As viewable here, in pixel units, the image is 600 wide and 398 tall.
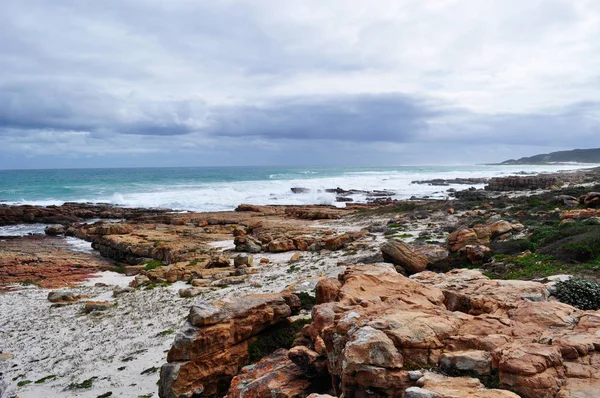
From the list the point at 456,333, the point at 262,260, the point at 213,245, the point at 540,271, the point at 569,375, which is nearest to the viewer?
the point at 569,375

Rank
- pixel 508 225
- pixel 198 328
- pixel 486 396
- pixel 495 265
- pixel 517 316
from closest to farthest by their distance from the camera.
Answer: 1. pixel 486 396
2. pixel 517 316
3. pixel 198 328
4. pixel 495 265
5. pixel 508 225

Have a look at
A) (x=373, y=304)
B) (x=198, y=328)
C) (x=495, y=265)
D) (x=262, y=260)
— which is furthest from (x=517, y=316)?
(x=262, y=260)

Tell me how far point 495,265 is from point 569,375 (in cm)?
936

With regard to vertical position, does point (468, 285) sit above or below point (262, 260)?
above

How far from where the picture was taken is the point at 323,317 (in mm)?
7789

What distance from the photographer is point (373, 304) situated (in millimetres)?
7801

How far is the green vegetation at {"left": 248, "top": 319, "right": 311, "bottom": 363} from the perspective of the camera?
9.26 meters

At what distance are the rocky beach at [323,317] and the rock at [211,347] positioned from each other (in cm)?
3

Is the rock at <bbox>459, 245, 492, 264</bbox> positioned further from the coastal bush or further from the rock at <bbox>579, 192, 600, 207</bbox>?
the rock at <bbox>579, 192, 600, 207</bbox>

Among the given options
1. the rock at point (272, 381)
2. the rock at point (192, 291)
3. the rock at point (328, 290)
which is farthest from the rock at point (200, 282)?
the rock at point (272, 381)

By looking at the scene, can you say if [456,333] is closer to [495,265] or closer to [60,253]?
[495,265]

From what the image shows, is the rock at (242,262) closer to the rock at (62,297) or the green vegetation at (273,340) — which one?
the rock at (62,297)

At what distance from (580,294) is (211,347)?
7874 millimetres

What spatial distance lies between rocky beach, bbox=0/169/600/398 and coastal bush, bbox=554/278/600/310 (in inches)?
1.4
